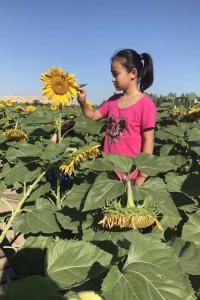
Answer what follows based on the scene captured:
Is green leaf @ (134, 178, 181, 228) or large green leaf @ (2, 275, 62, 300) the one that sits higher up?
large green leaf @ (2, 275, 62, 300)

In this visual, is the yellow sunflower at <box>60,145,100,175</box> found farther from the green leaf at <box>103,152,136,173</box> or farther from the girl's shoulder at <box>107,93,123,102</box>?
the girl's shoulder at <box>107,93,123,102</box>

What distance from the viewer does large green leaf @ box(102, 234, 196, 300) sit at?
1075 mm

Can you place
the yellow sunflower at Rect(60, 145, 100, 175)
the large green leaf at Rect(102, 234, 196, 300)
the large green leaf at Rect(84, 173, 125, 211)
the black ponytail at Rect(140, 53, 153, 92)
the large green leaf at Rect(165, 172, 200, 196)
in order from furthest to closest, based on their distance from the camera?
the black ponytail at Rect(140, 53, 153, 92), the yellow sunflower at Rect(60, 145, 100, 175), the large green leaf at Rect(165, 172, 200, 196), the large green leaf at Rect(84, 173, 125, 211), the large green leaf at Rect(102, 234, 196, 300)

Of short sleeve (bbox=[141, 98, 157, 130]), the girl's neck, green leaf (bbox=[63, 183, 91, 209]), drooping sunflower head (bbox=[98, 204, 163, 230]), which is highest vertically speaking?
the girl's neck

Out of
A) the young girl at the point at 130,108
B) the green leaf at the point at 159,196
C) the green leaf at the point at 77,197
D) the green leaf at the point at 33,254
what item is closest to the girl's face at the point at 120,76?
the young girl at the point at 130,108

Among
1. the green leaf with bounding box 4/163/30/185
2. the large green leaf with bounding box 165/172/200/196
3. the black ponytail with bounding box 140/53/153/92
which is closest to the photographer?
the large green leaf with bounding box 165/172/200/196

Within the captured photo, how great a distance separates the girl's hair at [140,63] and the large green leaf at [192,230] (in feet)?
4.57

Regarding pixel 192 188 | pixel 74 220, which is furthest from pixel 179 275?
pixel 74 220

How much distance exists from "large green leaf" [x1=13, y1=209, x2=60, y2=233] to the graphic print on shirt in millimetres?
705

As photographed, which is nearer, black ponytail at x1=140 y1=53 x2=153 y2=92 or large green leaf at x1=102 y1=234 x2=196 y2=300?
large green leaf at x1=102 y1=234 x2=196 y2=300

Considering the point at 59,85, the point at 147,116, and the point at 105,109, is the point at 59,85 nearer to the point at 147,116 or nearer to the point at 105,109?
the point at 105,109

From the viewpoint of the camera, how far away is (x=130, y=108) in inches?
124

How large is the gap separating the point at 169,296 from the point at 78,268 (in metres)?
0.22

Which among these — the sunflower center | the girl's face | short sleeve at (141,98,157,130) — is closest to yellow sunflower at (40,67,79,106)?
the sunflower center
